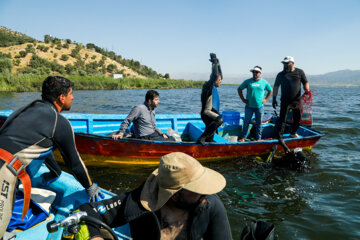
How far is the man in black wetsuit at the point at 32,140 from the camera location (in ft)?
6.36

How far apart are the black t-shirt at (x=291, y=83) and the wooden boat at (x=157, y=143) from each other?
4.28ft

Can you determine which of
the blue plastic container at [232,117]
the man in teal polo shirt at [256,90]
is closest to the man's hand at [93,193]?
the man in teal polo shirt at [256,90]

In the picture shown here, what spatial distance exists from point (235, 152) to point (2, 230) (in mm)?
6080

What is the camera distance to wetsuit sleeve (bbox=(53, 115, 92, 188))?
2.30m

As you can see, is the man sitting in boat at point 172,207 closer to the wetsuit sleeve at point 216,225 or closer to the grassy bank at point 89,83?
the wetsuit sleeve at point 216,225

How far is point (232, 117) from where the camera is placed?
867 centimetres

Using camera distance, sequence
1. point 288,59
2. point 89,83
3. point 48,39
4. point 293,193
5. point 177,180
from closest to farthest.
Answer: point 177,180 < point 293,193 < point 288,59 < point 89,83 < point 48,39

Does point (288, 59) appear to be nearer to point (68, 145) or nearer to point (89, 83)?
point (68, 145)

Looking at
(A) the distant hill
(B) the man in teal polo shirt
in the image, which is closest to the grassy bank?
(A) the distant hill

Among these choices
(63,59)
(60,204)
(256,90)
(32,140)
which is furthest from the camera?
(63,59)

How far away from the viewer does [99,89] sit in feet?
119

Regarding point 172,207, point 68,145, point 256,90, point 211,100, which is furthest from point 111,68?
point 172,207

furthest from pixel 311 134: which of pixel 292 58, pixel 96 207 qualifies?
pixel 96 207

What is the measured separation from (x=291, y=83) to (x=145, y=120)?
4429mm
